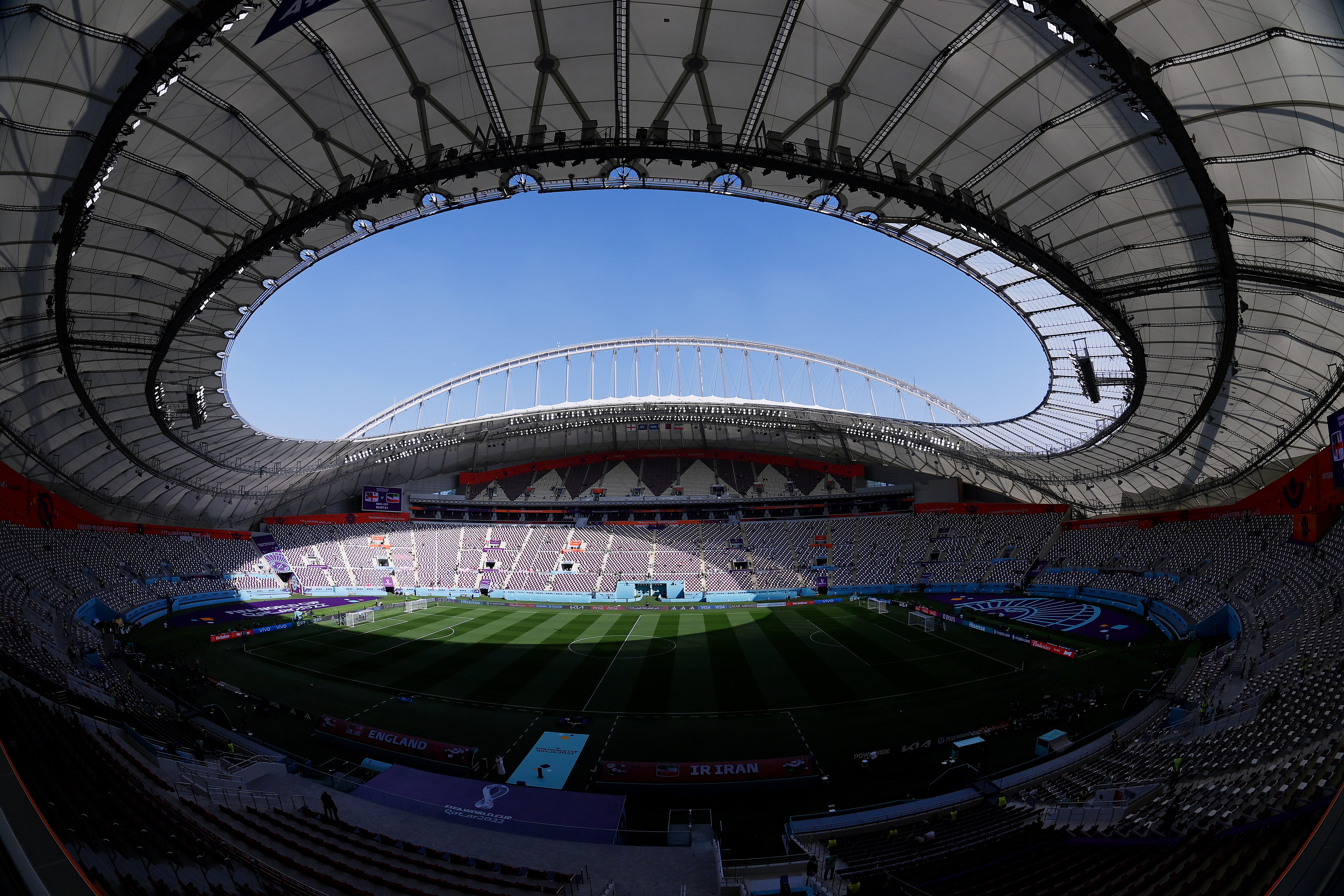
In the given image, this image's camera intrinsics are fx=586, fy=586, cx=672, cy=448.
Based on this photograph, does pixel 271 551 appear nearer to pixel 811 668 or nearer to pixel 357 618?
pixel 357 618

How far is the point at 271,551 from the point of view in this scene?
61.1m

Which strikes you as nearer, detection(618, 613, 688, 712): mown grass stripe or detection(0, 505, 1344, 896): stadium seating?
detection(0, 505, 1344, 896): stadium seating

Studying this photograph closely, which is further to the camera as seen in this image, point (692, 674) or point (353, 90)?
point (692, 674)

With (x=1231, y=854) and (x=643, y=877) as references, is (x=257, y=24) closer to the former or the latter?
(x=643, y=877)

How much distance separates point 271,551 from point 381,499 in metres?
12.3

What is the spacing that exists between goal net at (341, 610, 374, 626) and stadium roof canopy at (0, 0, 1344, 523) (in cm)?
2167

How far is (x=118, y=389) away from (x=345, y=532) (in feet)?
116

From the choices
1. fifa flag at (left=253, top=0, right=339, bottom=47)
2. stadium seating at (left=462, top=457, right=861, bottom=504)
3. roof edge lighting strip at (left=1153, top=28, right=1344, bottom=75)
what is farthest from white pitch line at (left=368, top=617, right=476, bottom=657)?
roof edge lighting strip at (left=1153, top=28, right=1344, bottom=75)

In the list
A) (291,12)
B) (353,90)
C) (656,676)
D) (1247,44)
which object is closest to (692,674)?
(656,676)

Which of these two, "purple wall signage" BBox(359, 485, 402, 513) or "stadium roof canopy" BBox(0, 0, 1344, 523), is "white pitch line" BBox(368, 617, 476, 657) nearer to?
"stadium roof canopy" BBox(0, 0, 1344, 523)

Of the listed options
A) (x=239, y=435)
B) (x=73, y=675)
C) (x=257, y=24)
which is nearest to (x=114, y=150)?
(x=257, y=24)

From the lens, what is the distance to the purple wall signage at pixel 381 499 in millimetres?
61062

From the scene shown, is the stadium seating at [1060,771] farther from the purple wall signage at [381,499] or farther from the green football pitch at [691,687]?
the purple wall signage at [381,499]

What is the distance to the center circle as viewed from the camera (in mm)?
33281
